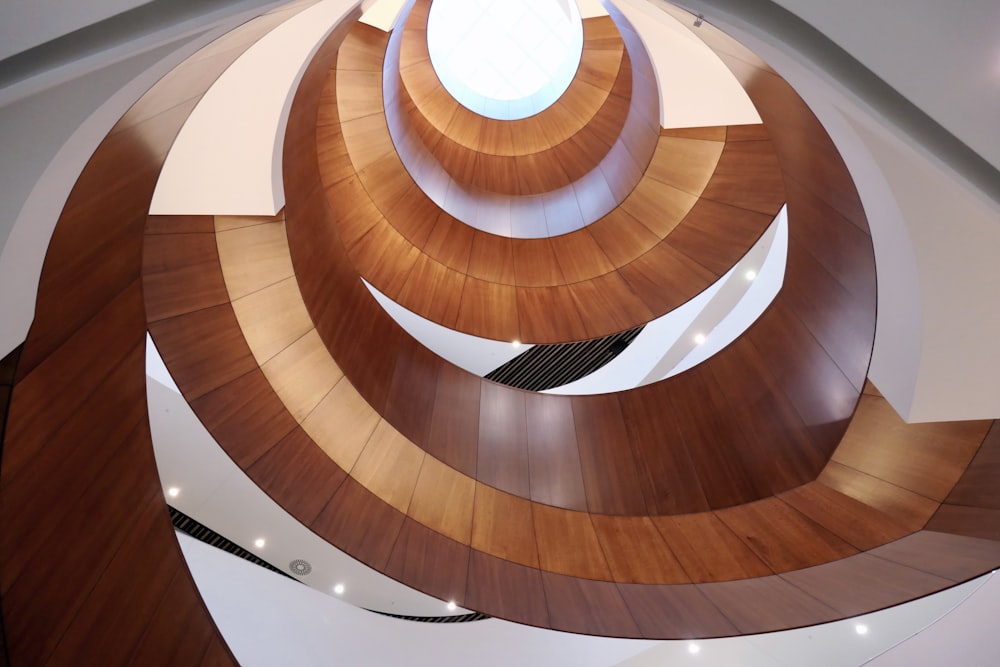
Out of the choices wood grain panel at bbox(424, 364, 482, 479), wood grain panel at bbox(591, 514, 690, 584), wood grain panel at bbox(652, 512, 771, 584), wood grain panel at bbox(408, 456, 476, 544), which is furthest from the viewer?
wood grain panel at bbox(424, 364, 482, 479)

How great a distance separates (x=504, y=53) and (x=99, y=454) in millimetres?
7322

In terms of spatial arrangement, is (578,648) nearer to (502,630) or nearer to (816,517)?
(502,630)

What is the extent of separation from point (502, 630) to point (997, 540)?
3.18m

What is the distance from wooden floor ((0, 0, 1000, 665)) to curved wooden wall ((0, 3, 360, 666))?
0.01 metres

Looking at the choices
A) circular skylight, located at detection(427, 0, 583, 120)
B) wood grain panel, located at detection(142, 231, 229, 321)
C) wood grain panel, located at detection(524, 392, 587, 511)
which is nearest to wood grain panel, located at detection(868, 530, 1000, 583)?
wood grain panel, located at detection(524, 392, 587, 511)

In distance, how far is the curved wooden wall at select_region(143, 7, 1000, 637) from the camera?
4.05 m

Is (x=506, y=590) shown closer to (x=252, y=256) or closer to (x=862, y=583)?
(x=862, y=583)

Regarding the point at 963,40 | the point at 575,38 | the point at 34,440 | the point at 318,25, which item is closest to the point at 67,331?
the point at 34,440

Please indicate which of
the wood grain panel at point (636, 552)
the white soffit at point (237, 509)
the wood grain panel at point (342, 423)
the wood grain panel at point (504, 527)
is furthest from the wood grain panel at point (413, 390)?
the wood grain panel at point (636, 552)

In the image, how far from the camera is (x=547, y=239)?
6789mm

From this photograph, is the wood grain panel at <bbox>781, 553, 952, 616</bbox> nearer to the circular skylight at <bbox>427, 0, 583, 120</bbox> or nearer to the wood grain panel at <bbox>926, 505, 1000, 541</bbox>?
the wood grain panel at <bbox>926, 505, 1000, 541</bbox>

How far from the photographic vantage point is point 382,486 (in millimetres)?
4785

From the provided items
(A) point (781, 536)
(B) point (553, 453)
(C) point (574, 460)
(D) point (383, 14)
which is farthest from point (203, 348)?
(A) point (781, 536)

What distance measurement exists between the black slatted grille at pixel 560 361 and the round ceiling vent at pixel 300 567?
2681 millimetres
